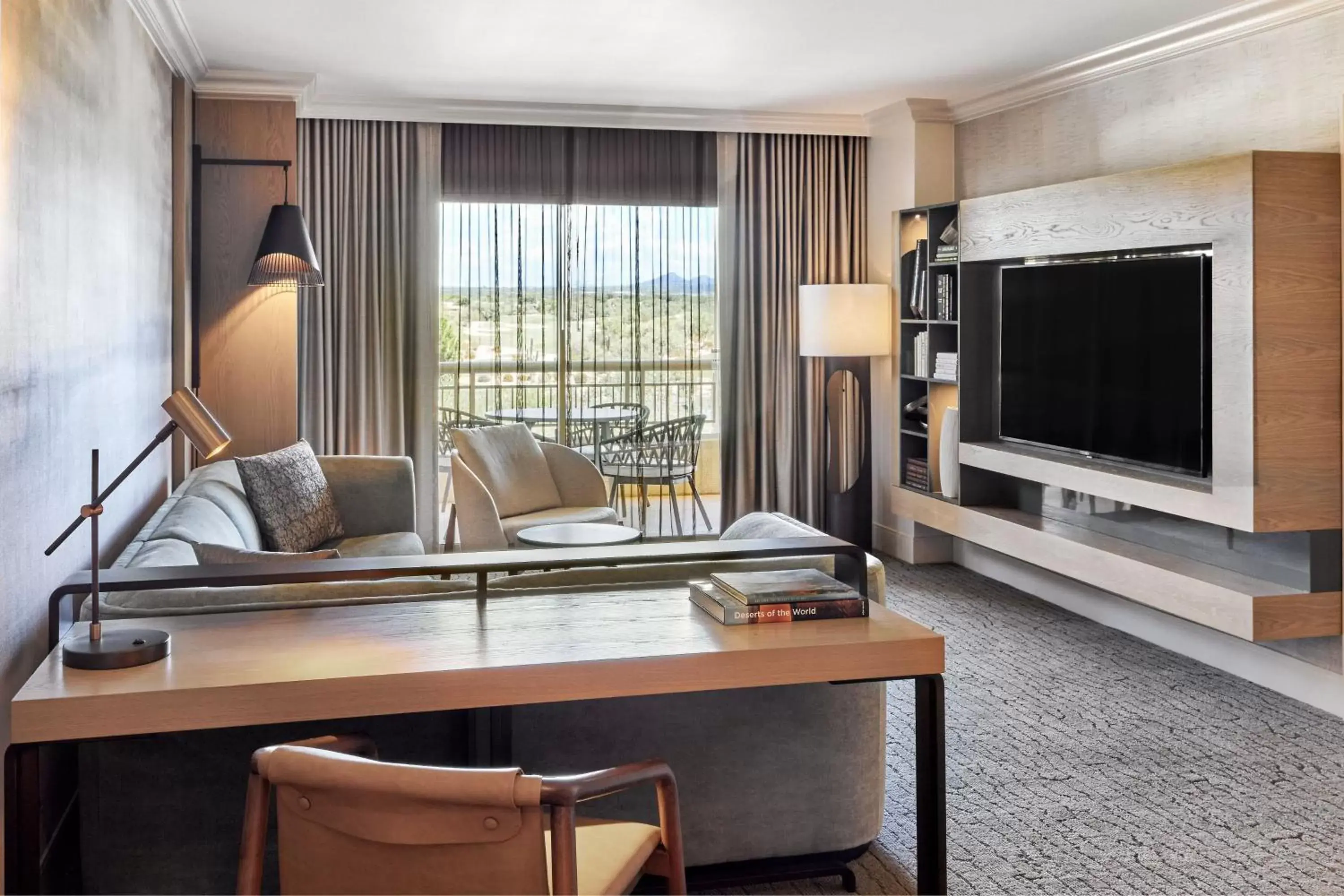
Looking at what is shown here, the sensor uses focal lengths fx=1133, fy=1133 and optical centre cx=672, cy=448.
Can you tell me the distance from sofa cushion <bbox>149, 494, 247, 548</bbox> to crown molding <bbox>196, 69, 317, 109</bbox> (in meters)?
2.44

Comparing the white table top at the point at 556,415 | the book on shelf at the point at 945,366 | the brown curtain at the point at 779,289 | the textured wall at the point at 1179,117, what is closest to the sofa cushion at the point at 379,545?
the white table top at the point at 556,415

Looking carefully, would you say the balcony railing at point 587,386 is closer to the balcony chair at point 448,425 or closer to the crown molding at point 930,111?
the balcony chair at point 448,425

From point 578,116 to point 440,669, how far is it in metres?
4.80

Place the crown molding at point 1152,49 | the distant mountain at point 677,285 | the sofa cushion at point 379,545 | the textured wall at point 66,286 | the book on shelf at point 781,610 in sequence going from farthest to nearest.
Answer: the distant mountain at point 677,285
the sofa cushion at point 379,545
the crown molding at point 1152,49
the textured wall at point 66,286
the book on shelf at point 781,610

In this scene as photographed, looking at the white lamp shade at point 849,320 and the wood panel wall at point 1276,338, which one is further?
the white lamp shade at point 849,320

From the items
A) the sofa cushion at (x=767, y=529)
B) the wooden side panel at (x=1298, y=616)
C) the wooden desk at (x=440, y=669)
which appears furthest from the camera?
the wooden side panel at (x=1298, y=616)

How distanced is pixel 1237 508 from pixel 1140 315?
38.0 inches

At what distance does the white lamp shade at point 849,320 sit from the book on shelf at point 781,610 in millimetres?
3982

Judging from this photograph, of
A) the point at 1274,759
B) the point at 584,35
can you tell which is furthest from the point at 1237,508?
the point at 584,35

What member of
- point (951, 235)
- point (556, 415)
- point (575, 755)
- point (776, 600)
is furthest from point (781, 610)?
point (556, 415)

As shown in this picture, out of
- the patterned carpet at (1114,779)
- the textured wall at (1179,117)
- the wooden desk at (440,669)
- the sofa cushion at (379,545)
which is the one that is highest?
the textured wall at (1179,117)

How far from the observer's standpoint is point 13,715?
1.76 metres

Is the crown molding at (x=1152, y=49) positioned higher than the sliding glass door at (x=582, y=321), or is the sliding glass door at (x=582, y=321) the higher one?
the crown molding at (x=1152, y=49)

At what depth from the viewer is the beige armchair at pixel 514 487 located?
4.85m
